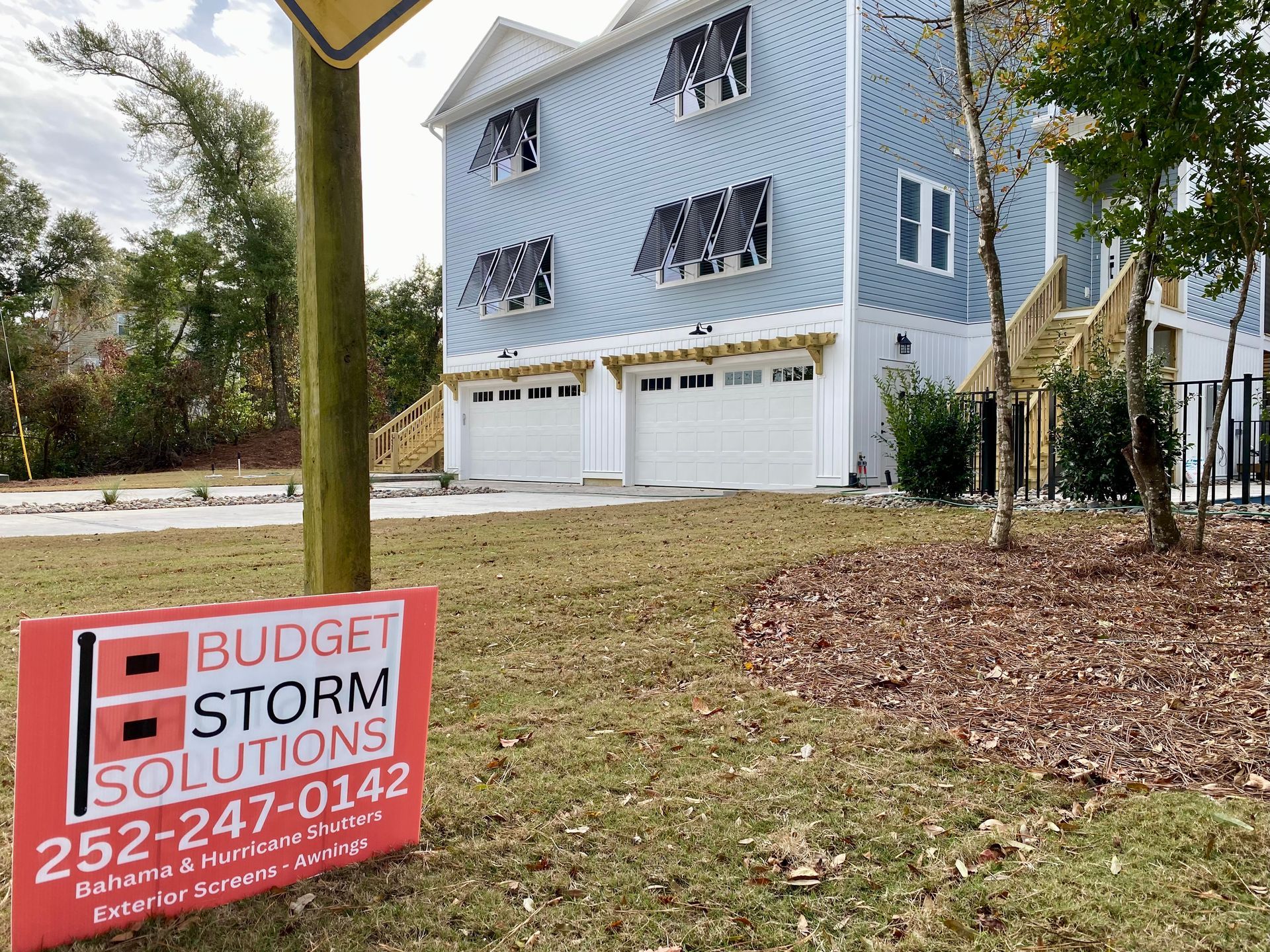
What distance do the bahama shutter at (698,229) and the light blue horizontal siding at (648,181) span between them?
13.6 inches

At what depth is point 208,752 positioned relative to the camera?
183 centimetres

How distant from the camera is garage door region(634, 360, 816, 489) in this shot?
13703 millimetres

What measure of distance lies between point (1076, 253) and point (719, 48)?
23.1 feet

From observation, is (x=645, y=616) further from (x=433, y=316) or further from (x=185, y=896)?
(x=433, y=316)

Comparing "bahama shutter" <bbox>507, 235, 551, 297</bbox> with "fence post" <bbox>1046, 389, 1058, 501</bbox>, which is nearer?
"fence post" <bbox>1046, 389, 1058, 501</bbox>

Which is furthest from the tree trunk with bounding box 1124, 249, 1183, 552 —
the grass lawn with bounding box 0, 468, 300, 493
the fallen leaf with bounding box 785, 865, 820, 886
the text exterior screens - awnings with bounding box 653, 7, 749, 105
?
the grass lawn with bounding box 0, 468, 300, 493

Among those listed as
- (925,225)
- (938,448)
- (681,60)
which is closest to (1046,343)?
(925,225)

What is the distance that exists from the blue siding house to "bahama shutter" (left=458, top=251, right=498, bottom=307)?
35 centimetres

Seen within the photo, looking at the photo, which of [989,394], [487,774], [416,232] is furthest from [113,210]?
[487,774]

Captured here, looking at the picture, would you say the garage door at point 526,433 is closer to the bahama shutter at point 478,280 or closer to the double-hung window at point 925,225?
the bahama shutter at point 478,280

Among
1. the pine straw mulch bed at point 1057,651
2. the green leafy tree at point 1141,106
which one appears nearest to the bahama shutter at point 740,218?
the green leafy tree at point 1141,106

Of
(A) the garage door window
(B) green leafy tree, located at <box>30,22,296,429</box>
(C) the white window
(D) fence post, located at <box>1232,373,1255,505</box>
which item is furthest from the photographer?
(B) green leafy tree, located at <box>30,22,296,429</box>

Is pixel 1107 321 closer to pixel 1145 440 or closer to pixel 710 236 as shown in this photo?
pixel 710 236

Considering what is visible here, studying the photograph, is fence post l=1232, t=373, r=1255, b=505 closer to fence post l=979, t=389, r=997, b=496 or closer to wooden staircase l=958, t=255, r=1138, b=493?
wooden staircase l=958, t=255, r=1138, b=493
